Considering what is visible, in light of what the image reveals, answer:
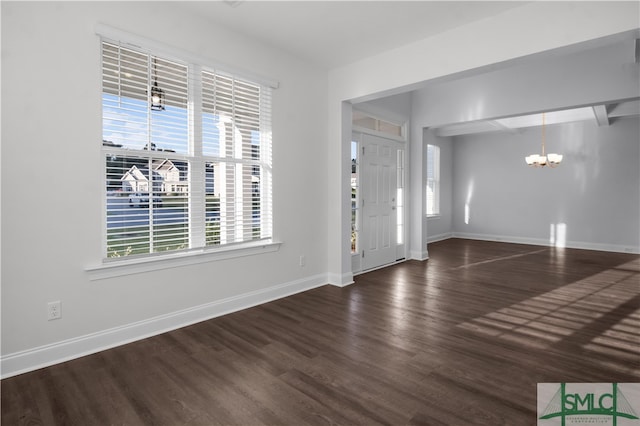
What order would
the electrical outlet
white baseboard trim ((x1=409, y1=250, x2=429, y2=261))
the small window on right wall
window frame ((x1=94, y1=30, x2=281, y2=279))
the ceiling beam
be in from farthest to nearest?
the small window on right wall
white baseboard trim ((x1=409, y1=250, x2=429, y2=261))
the ceiling beam
window frame ((x1=94, y1=30, x2=281, y2=279))
the electrical outlet

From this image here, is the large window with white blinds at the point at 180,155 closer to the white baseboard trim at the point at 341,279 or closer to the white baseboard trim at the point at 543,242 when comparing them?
the white baseboard trim at the point at 341,279

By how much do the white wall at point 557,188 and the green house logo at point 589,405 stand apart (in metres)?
6.82

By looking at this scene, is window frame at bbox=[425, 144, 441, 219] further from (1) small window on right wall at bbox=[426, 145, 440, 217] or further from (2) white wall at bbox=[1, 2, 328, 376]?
(2) white wall at bbox=[1, 2, 328, 376]

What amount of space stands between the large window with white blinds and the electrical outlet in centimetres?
48

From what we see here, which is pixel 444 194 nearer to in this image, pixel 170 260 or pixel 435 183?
pixel 435 183

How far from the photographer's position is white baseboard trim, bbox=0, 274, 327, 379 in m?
2.34

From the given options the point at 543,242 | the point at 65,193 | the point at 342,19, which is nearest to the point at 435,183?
the point at 543,242

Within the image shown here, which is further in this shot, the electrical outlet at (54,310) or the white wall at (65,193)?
the electrical outlet at (54,310)

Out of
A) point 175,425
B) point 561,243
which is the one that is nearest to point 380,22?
point 175,425

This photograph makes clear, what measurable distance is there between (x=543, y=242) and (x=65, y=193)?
9.16 metres

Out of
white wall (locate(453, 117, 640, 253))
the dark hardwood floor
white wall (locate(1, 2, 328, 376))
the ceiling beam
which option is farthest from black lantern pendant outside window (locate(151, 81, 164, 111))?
white wall (locate(453, 117, 640, 253))

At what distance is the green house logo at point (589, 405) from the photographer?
187 centimetres

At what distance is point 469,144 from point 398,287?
6299mm

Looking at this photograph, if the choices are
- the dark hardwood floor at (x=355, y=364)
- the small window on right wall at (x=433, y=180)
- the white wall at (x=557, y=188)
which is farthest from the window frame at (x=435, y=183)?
the dark hardwood floor at (x=355, y=364)
